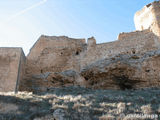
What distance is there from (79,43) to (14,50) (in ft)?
16.9

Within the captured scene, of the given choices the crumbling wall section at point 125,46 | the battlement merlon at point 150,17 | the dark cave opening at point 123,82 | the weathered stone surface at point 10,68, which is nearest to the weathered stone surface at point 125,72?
the dark cave opening at point 123,82

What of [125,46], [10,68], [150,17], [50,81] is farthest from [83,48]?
[10,68]

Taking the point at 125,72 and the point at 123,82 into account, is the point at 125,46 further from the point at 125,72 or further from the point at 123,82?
the point at 123,82

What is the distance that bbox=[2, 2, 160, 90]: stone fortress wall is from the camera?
37.6 feet

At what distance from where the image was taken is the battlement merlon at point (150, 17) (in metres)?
11.3

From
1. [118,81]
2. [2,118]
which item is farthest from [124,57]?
[2,118]

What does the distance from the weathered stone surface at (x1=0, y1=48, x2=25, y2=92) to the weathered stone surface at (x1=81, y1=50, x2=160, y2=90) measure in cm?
445

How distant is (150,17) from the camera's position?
Answer: 40.5 ft

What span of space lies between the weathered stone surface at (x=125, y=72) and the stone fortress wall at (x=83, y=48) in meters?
0.43

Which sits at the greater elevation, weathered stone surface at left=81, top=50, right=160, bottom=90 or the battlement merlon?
the battlement merlon

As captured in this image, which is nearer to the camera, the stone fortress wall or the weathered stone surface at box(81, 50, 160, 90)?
the weathered stone surface at box(81, 50, 160, 90)

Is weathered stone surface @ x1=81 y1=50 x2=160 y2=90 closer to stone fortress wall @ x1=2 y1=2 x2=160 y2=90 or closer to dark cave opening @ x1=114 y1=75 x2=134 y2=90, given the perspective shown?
dark cave opening @ x1=114 y1=75 x2=134 y2=90

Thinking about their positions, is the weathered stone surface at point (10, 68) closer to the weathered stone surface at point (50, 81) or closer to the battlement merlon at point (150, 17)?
the weathered stone surface at point (50, 81)

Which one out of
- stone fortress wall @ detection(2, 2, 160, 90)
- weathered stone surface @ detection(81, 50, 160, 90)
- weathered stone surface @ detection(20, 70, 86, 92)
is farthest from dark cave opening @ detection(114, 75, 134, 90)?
weathered stone surface @ detection(20, 70, 86, 92)
